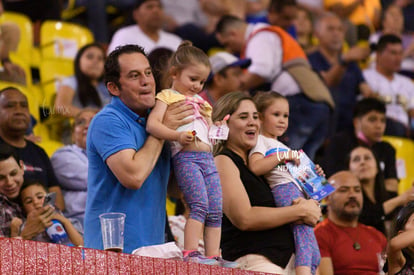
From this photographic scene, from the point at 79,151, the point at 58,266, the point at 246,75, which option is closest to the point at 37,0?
the point at 246,75

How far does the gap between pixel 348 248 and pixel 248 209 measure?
1354 mm

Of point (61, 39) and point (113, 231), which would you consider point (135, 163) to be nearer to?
point (113, 231)

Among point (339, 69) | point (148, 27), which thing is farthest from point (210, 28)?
point (339, 69)

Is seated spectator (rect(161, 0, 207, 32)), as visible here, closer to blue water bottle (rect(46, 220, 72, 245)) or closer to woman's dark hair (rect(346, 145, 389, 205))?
woman's dark hair (rect(346, 145, 389, 205))

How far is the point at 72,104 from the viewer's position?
696 centimetres

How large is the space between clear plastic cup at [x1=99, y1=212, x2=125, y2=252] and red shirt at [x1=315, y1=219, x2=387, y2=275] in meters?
2.08

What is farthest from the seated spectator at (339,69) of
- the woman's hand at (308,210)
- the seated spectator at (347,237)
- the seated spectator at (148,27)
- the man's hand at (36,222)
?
the man's hand at (36,222)

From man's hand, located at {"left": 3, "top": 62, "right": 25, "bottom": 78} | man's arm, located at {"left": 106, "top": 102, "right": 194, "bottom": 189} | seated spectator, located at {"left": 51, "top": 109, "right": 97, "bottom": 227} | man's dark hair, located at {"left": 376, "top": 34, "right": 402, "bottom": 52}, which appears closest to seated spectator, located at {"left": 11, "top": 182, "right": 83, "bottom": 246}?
seated spectator, located at {"left": 51, "top": 109, "right": 97, "bottom": 227}

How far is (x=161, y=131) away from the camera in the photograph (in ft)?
12.8

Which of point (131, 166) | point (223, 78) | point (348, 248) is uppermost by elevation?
point (223, 78)

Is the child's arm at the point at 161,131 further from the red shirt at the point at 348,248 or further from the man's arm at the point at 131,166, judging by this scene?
the red shirt at the point at 348,248

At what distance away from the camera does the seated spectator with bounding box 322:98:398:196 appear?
6852mm

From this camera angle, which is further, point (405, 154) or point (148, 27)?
point (405, 154)

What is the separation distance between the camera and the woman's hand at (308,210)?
4.30 m
